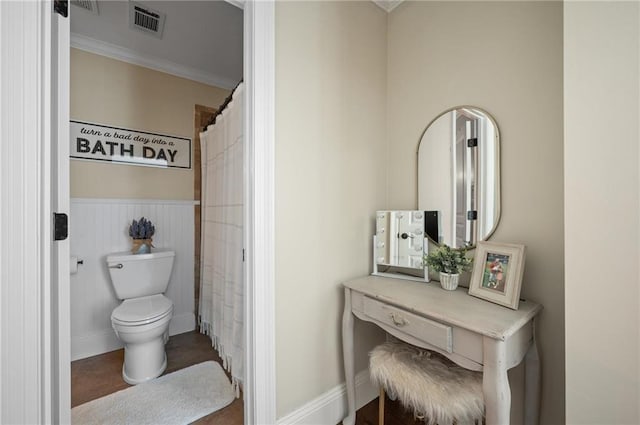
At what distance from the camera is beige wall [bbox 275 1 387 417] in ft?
4.27

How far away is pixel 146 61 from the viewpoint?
2359 mm

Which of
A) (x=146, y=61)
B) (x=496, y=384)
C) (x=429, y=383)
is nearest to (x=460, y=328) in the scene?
(x=496, y=384)

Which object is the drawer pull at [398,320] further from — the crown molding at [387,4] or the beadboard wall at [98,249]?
the beadboard wall at [98,249]

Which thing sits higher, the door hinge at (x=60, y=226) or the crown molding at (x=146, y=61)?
the crown molding at (x=146, y=61)

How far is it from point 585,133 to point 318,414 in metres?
1.60

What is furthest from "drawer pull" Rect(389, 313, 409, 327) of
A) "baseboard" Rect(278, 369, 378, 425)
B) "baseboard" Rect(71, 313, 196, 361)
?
"baseboard" Rect(71, 313, 196, 361)

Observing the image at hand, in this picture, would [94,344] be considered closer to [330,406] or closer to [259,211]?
[330,406]

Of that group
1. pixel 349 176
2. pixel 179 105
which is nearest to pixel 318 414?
pixel 349 176

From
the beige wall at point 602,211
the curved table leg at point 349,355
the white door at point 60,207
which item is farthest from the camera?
the curved table leg at point 349,355

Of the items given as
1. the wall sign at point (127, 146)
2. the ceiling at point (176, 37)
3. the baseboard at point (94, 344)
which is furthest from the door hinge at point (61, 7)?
the baseboard at point (94, 344)

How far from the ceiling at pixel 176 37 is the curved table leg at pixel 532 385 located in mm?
2351

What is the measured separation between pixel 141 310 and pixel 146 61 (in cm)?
204

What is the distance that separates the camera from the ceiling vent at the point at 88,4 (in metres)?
1.74

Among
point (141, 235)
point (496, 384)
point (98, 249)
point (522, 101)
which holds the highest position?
point (522, 101)
